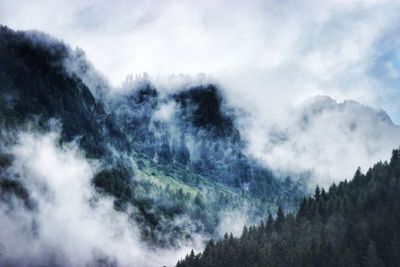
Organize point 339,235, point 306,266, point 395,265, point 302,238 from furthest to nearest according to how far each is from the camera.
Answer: point 302,238, point 339,235, point 306,266, point 395,265

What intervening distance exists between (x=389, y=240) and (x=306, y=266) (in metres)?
25.5

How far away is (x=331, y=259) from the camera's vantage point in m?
168

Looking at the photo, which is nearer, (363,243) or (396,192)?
(363,243)

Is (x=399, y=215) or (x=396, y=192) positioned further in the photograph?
(x=396, y=192)

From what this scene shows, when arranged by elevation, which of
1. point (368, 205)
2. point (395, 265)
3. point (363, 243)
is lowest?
point (395, 265)

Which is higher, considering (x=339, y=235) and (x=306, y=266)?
(x=339, y=235)

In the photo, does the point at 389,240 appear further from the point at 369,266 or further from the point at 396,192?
the point at 396,192

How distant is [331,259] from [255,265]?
3202cm

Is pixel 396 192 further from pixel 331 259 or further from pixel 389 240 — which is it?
pixel 331 259

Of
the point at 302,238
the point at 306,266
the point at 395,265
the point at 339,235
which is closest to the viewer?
the point at 395,265

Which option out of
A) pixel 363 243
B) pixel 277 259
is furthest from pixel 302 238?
pixel 363 243

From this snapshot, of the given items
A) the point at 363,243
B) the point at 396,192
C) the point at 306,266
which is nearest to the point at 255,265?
the point at 306,266

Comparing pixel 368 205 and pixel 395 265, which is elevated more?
pixel 368 205

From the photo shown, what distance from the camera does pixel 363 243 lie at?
568 feet
